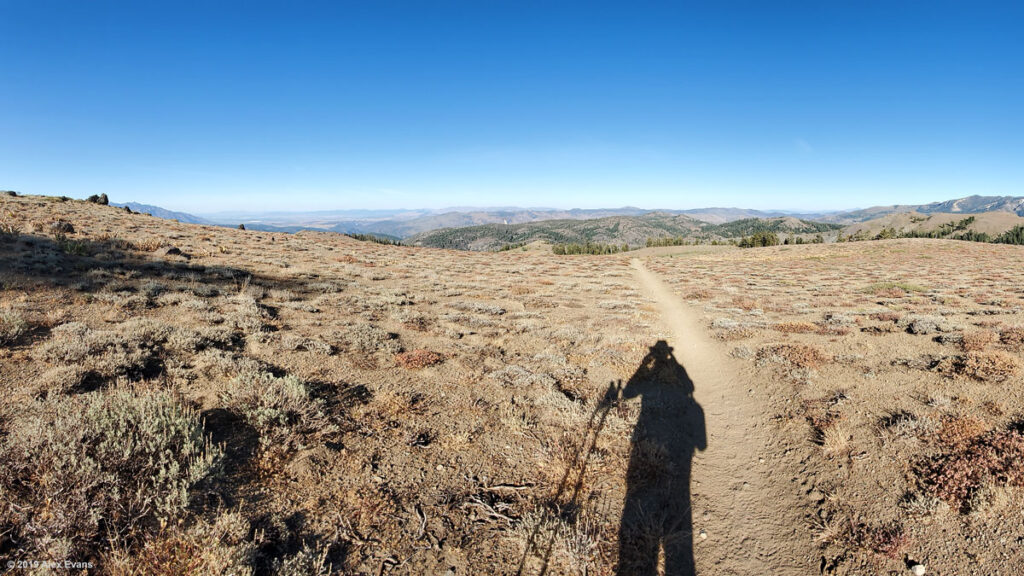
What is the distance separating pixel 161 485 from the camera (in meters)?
4.59

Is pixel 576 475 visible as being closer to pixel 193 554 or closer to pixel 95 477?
pixel 193 554

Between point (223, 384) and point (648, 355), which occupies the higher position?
point (223, 384)

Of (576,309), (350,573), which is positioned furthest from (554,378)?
(576,309)

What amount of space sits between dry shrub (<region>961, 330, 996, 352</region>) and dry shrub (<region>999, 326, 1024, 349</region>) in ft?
0.72

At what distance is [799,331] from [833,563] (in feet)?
40.4

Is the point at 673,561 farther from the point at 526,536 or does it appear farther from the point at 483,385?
the point at 483,385

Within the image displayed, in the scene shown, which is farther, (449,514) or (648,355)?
(648,355)

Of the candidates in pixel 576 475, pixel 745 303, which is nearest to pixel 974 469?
pixel 576 475

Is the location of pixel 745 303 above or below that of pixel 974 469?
above

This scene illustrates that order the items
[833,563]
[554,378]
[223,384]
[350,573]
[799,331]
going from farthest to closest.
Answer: [799,331]
[554,378]
[223,384]
[833,563]
[350,573]

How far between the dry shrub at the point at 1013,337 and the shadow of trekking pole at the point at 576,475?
39.7ft

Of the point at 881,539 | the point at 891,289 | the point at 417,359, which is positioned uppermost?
the point at 891,289

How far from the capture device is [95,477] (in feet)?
13.9

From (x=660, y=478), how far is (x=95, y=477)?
7.55 m
